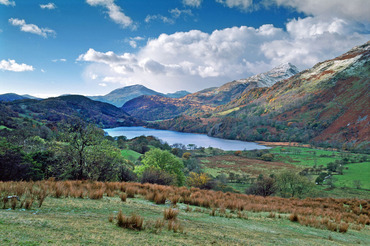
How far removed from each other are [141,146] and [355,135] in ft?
483

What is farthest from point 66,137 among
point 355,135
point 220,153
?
point 355,135

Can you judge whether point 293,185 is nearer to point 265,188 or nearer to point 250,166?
point 265,188

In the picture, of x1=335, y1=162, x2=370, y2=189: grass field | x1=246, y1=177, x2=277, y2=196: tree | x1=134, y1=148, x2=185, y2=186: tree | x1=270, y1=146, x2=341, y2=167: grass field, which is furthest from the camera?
x1=270, y1=146, x2=341, y2=167: grass field

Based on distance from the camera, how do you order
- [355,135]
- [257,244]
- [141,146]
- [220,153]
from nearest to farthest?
1. [257,244]
2. [141,146]
3. [220,153]
4. [355,135]

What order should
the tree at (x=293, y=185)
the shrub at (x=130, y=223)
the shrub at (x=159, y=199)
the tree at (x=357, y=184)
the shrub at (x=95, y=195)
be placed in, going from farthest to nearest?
the tree at (x=357, y=184)
the tree at (x=293, y=185)
the shrub at (x=159, y=199)
the shrub at (x=95, y=195)
the shrub at (x=130, y=223)

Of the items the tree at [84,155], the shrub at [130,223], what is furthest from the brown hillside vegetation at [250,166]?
the shrub at [130,223]

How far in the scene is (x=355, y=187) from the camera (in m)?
50.1

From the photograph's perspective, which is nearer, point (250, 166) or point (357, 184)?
point (357, 184)

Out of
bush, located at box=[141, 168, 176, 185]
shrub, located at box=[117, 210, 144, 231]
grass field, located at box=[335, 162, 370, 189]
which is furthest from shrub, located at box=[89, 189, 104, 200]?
grass field, located at box=[335, 162, 370, 189]

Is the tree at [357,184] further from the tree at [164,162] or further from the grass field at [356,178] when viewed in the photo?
the tree at [164,162]

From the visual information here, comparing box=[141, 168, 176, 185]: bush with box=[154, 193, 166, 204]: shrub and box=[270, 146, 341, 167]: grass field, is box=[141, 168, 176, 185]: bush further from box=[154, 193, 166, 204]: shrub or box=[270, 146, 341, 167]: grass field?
box=[270, 146, 341, 167]: grass field

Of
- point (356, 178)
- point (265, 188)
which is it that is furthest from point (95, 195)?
point (356, 178)

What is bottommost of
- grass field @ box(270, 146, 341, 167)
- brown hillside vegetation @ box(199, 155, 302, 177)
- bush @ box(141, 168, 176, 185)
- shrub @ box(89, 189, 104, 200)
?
brown hillside vegetation @ box(199, 155, 302, 177)

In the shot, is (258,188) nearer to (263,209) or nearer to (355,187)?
(263,209)
